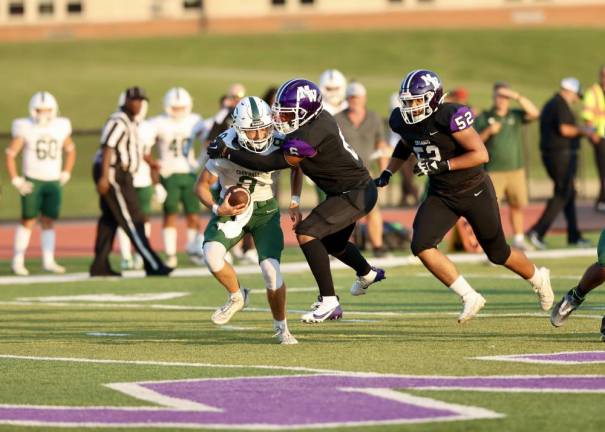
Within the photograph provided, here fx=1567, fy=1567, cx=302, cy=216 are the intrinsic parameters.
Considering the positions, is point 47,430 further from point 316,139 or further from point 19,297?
point 19,297

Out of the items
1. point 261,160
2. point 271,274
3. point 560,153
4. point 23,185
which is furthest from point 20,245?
point 271,274

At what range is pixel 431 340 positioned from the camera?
1029 cm

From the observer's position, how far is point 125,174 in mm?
16359

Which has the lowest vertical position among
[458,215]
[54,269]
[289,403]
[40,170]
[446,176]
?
[54,269]

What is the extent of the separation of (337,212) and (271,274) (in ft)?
2.70

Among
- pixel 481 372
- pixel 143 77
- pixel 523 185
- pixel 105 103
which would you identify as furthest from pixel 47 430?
pixel 143 77

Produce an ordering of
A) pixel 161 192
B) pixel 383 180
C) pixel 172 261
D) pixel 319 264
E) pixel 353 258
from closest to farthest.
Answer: pixel 319 264, pixel 383 180, pixel 353 258, pixel 172 261, pixel 161 192

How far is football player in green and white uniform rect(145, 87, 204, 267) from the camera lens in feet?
58.6

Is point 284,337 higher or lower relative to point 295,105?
lower

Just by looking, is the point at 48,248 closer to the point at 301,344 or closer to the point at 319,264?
the point at 319,264

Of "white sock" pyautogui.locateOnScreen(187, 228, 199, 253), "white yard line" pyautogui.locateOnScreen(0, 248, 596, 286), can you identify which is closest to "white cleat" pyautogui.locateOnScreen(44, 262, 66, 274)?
"white yard line" pyautogui.locateOnScreen(0, 248, 596, 286)

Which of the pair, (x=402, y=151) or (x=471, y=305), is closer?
(x=471, y=305)

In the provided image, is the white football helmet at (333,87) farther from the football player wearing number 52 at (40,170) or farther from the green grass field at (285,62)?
the green grass field at (285,62)

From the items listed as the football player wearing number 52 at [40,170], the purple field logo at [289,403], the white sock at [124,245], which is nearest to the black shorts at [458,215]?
the purple field logo at [289,403]
